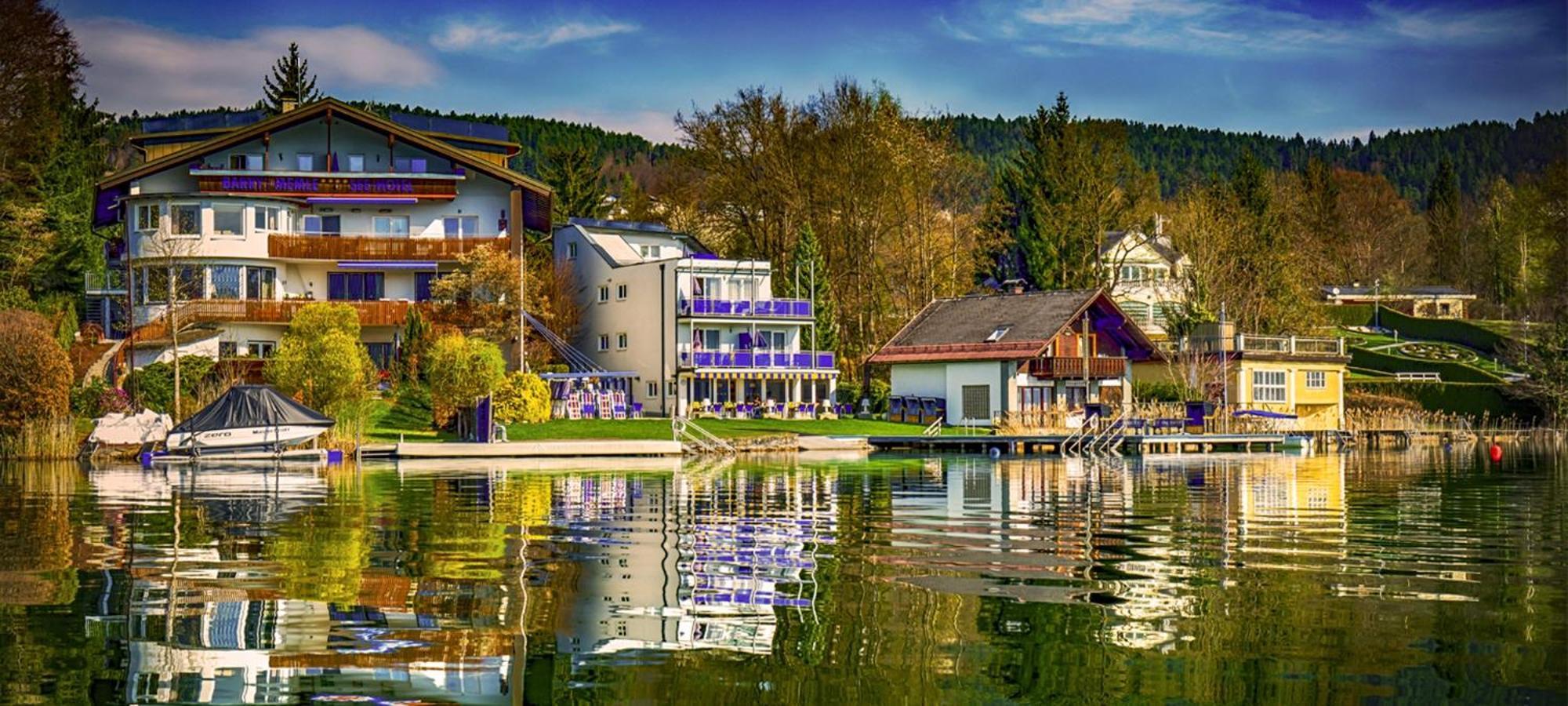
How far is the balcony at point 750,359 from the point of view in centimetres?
7512

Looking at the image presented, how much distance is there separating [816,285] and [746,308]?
4960 millimetres

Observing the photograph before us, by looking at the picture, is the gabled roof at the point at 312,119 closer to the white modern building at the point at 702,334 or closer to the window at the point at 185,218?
the window at the point at 185,218

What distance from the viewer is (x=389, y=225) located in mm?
75375

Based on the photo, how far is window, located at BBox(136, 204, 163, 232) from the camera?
7138 cm

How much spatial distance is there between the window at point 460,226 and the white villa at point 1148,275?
129ft

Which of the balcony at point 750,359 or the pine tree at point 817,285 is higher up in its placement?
the pine tree at point 817,285

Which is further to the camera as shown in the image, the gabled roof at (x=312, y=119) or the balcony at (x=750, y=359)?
the balcony at (x=750, y=359)

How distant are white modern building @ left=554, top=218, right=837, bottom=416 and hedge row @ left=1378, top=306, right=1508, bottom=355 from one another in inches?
2394

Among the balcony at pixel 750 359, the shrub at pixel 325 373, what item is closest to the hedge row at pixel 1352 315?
the balcony at pixel 750 359

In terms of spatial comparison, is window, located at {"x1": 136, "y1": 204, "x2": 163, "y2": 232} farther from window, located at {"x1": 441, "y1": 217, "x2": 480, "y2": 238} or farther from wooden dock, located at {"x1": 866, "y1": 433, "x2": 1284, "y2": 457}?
wooden dock, located at {"x1": 866, "y1": 433, "x2": 1284, "y2": 457}

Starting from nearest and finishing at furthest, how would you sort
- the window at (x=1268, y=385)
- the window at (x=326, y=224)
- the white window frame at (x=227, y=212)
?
1. the white window frame at (x=227, y=212)
2. the window at (x=326, y=224)
3. the window at (x=1268, y=385)

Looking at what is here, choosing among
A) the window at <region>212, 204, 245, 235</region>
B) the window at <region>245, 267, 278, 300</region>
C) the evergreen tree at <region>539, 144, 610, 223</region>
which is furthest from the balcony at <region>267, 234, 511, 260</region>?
the evergreen tree at <region>539, 144, 610, 223</region>

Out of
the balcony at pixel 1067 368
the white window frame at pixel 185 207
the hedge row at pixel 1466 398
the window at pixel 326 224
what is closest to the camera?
the white window frame at pixel 185 207

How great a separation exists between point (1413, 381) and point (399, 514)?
77.9 m
